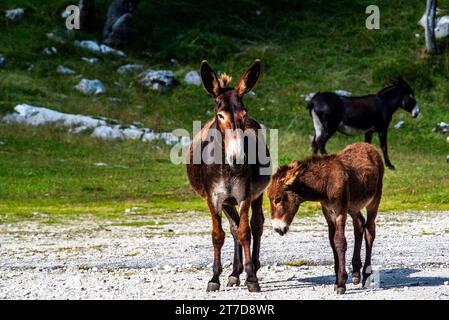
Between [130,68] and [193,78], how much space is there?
3.09 m

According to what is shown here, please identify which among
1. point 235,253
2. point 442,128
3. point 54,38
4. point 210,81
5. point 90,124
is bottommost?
point 235,253

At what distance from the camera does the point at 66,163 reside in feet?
100

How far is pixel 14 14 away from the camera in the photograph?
46.0 meters

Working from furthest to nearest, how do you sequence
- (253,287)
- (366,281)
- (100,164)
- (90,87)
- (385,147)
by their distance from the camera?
(90,87), (385,147), (100,164), (366,281), (253,287)

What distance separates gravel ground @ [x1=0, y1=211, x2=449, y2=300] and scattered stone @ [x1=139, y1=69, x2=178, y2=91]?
69.7 feet

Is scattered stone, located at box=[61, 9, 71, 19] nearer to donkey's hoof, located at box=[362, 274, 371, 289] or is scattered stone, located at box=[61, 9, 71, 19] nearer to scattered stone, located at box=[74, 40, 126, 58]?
scattered stone, located at box=[74, 40, 126, 58]

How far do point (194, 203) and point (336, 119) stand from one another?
9843mm

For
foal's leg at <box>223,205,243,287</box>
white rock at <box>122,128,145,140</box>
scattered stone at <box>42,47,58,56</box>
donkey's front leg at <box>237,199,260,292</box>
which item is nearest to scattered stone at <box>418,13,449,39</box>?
white rock at <box>122,128,145,140</box>

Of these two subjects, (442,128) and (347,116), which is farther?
(442,128)

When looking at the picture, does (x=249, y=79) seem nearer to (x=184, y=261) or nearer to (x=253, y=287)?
(x=253, y=287)

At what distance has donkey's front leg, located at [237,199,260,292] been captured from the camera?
36.7 ft

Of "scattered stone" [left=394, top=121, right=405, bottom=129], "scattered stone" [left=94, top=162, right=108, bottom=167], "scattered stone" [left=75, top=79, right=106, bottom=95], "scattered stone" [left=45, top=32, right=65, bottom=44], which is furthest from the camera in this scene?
"scattered stone" [left=45, top=32, right=65, bottom=44]

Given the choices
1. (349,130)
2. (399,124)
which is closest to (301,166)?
(349,130)

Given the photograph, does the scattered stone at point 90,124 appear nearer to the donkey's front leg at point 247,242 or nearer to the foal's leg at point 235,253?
the foal's leg at point 235,253
